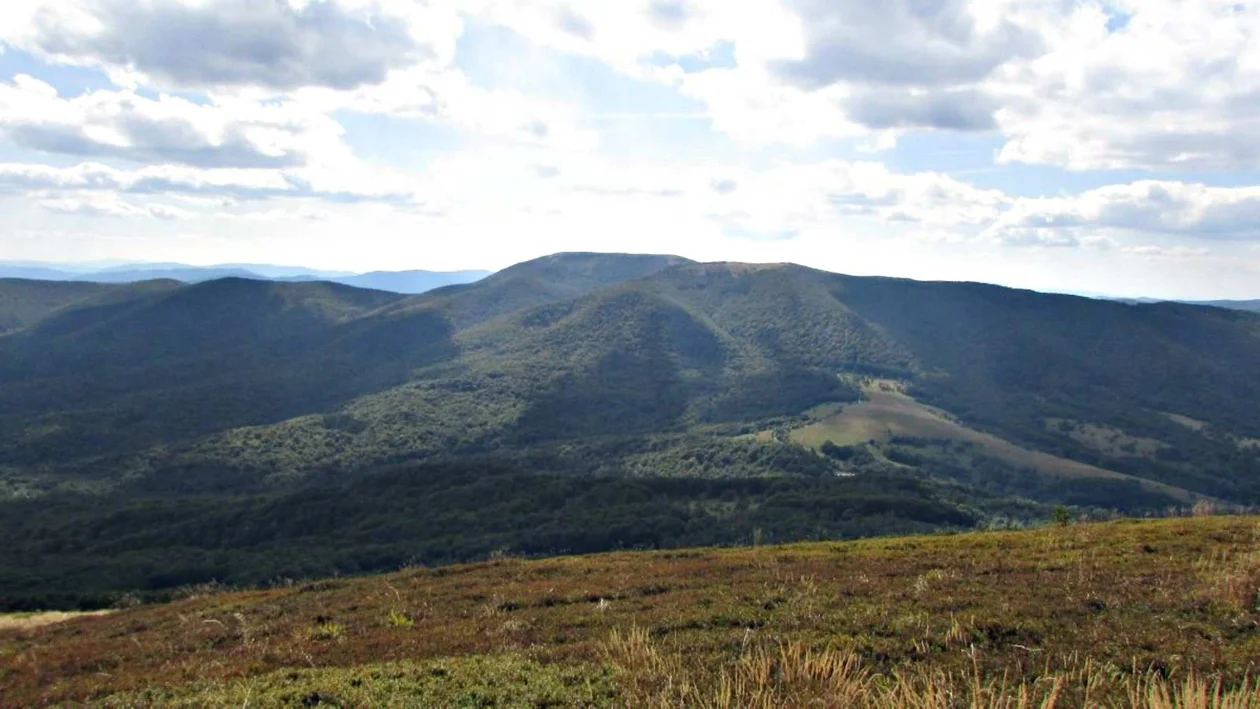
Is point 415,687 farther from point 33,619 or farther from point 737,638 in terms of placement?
point 33,619

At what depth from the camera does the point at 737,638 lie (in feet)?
55.7

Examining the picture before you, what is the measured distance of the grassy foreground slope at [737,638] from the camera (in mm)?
12586

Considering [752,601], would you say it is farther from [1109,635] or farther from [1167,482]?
[1167,482]

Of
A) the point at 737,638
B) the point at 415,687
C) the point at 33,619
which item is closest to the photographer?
the point at 415,687

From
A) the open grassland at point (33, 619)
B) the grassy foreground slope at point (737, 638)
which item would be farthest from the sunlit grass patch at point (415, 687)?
the open grassland at point (33, 619)

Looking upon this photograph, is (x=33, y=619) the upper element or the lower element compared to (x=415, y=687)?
lower

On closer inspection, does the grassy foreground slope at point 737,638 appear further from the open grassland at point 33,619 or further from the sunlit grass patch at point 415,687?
the open grassland at point 33,619

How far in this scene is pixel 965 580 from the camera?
2422 cm

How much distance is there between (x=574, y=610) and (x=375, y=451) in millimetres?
184585

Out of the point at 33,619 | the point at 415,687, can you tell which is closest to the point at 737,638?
the point at 415,687

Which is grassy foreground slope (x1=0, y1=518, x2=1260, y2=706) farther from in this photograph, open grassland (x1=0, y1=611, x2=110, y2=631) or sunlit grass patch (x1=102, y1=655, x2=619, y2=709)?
open grassland (x1=0, y1=611, x2=110, y2=631)

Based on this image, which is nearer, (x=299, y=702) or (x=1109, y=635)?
(x=299, y=702)

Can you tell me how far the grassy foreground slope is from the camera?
1259 cm

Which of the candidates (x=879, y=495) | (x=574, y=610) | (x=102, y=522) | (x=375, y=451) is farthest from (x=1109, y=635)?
(x=375, y=451)
